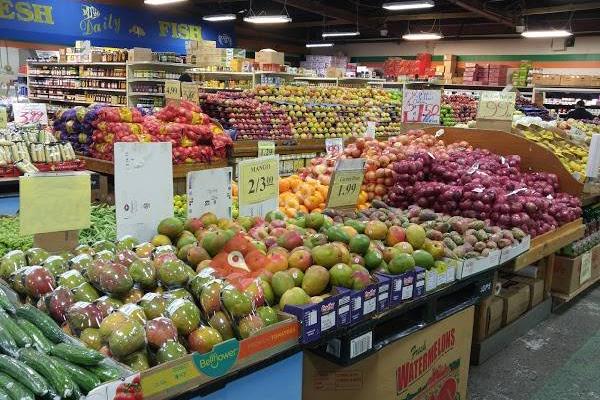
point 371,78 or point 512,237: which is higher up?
point 371,78

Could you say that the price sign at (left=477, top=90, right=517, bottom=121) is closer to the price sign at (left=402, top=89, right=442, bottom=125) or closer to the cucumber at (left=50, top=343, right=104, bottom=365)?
the price sign at (left=402, top=89, right=442, bottom=125)

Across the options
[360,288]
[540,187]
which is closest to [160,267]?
[360,288]

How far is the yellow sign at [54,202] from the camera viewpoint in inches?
80.7

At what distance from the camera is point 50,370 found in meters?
1.39

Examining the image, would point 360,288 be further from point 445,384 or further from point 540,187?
point 540,187

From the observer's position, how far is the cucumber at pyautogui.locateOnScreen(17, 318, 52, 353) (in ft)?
5.02

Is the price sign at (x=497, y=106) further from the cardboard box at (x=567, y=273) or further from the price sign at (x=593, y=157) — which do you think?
the cardboard box at (x=567, y=273)

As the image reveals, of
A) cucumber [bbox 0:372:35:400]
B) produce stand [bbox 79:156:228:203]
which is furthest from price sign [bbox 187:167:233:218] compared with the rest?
produce stand [bbox 79:156:228:203]

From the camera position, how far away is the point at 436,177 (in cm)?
416

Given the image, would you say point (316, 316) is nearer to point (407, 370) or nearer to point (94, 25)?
point (407, 370)

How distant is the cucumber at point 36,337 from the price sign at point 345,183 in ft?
6.36

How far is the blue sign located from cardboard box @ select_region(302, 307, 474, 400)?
46.4ft

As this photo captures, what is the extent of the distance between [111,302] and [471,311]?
1.98m

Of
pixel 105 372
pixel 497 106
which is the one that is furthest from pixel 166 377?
pixel 497 106
